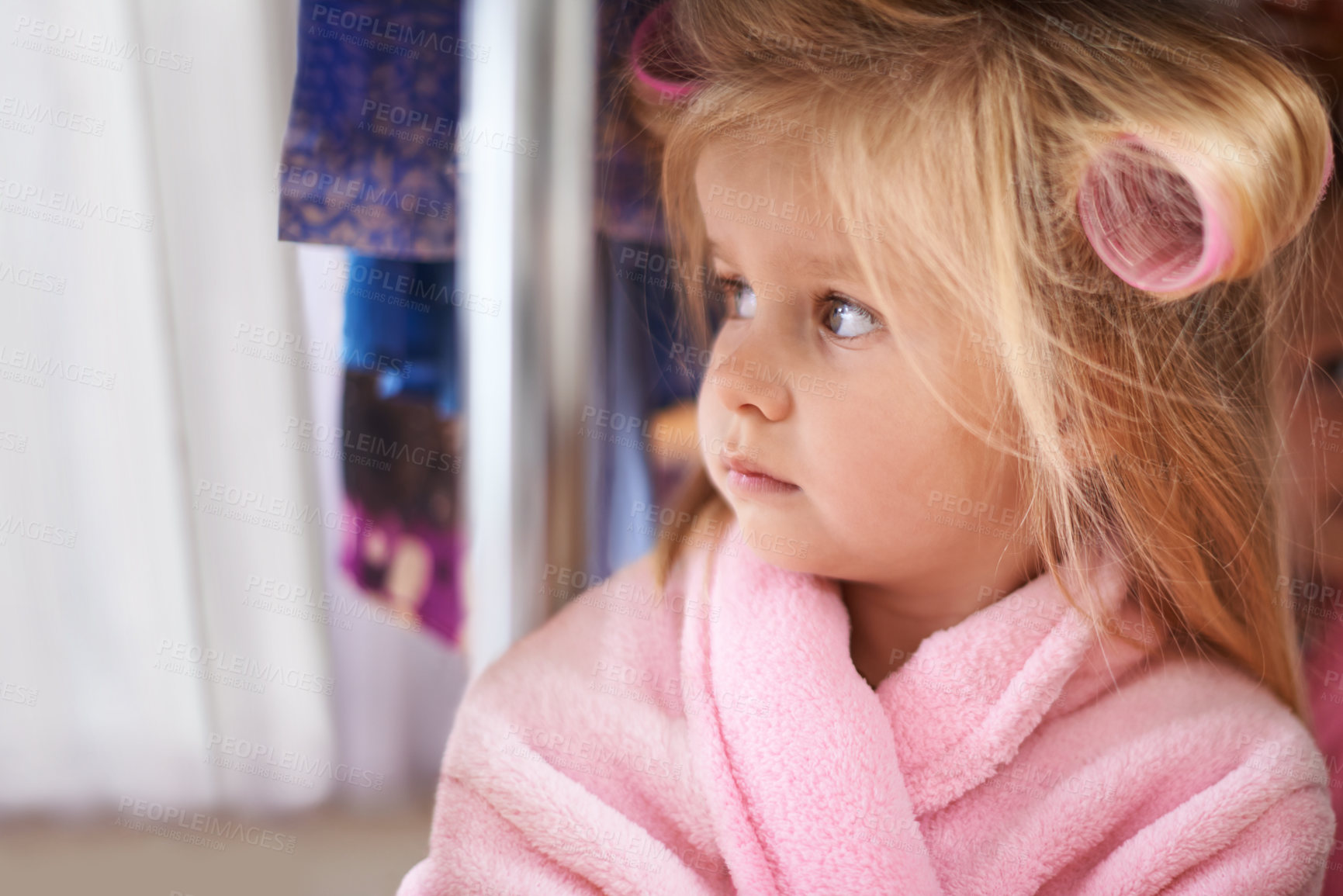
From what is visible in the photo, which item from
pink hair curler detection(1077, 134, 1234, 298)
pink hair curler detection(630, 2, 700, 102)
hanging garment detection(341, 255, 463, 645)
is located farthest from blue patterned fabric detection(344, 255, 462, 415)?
pink hair curler detection(1077, 134, 1234, 298)

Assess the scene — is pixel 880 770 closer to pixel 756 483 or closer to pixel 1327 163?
pixel 756 483

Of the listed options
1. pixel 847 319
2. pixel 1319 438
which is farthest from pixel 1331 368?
pixel 847 319

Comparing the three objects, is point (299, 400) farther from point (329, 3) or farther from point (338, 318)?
point (329, 3)

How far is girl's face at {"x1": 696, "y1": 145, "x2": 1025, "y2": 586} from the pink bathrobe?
6 centimetres

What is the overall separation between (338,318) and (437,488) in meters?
0.16

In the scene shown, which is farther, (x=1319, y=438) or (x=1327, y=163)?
(x=1319, y=438)

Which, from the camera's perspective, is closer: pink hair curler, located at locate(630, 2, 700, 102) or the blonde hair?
the blonde hair

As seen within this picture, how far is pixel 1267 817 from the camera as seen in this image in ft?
1.79

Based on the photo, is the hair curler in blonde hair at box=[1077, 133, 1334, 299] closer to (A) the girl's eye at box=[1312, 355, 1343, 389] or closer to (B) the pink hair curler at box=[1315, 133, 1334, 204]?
(B) the pink hair curler at box=[1315, 133, 1334, 204]

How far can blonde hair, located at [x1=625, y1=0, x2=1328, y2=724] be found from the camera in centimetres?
50

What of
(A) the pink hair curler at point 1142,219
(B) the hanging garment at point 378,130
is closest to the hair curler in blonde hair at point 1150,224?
(A) the pink hair curler at point 1142,219

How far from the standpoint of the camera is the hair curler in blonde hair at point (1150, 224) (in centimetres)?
49

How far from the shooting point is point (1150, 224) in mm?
503

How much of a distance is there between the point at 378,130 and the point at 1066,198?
0.45 meters
